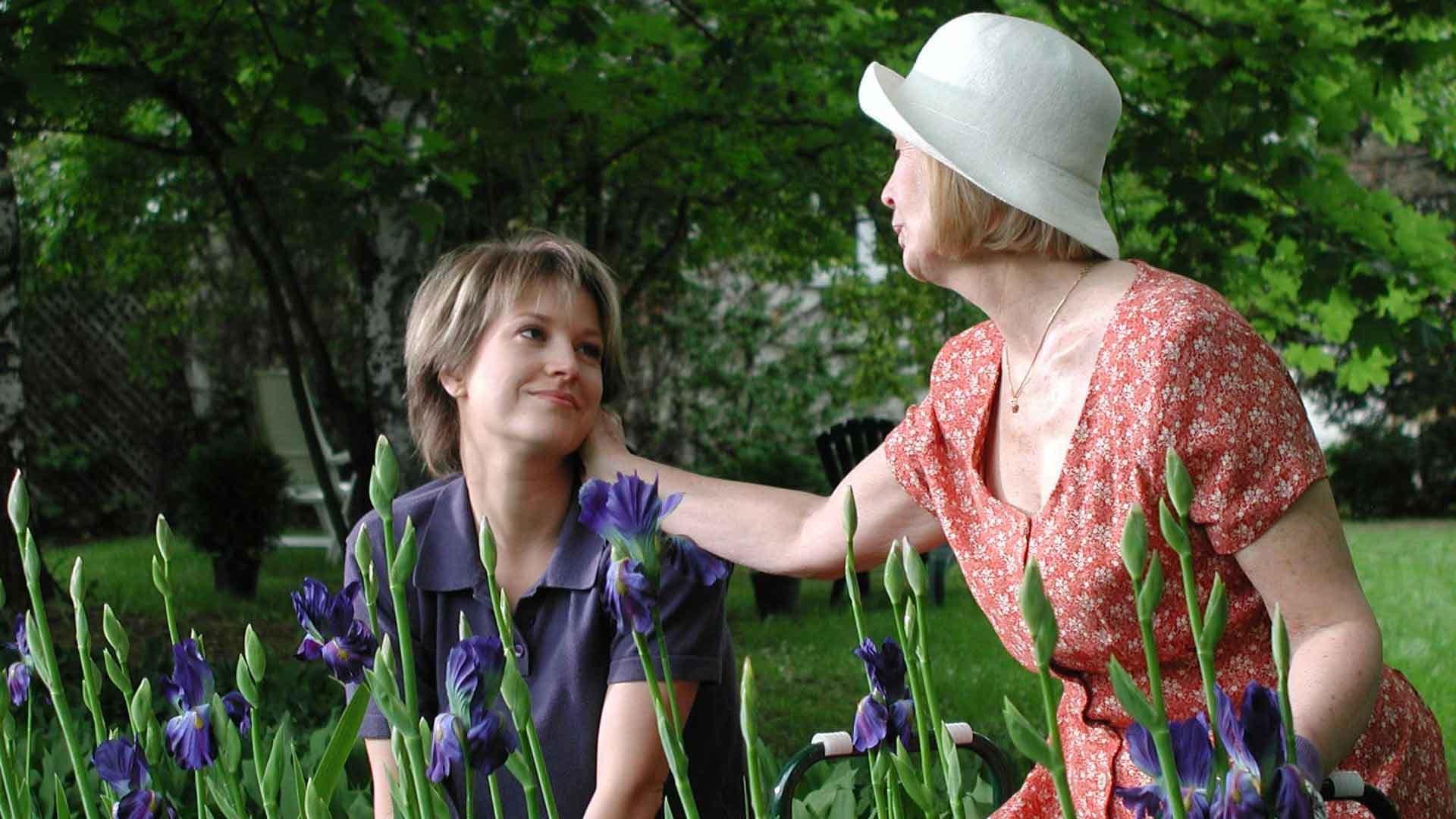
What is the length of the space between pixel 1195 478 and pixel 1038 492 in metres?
0.27

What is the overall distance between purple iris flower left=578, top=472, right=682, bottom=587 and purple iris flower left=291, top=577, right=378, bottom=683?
0.32m

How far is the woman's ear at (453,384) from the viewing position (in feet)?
7.66

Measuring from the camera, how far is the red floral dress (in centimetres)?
174

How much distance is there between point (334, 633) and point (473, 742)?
12.2 inches

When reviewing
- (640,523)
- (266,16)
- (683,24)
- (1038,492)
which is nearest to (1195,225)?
(683,24)

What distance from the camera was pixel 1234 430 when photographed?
1.74 m

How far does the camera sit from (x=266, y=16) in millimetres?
5168

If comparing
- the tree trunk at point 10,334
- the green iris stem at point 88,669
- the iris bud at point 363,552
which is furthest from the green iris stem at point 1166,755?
the tree trunk at point 10,334

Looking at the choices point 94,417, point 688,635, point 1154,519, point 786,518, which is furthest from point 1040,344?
point 94,417

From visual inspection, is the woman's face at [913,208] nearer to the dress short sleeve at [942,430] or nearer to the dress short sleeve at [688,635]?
the dress short sleeve at [942,430]

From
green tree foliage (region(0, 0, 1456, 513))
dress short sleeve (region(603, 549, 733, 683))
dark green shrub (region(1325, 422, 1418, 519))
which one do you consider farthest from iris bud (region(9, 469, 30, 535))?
dark green shrub (region(1325, 422, 1418, 519))

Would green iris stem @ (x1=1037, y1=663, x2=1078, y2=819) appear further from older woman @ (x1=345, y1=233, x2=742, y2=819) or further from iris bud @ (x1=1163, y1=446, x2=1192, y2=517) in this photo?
older woman @ (x1=345, y1=233, x2=742, y2=819)

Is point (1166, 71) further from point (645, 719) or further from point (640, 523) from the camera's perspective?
point (640, 523)

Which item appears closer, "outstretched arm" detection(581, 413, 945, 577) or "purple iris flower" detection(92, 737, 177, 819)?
"purple iris flower" detection(92, 737, 177, 819)
